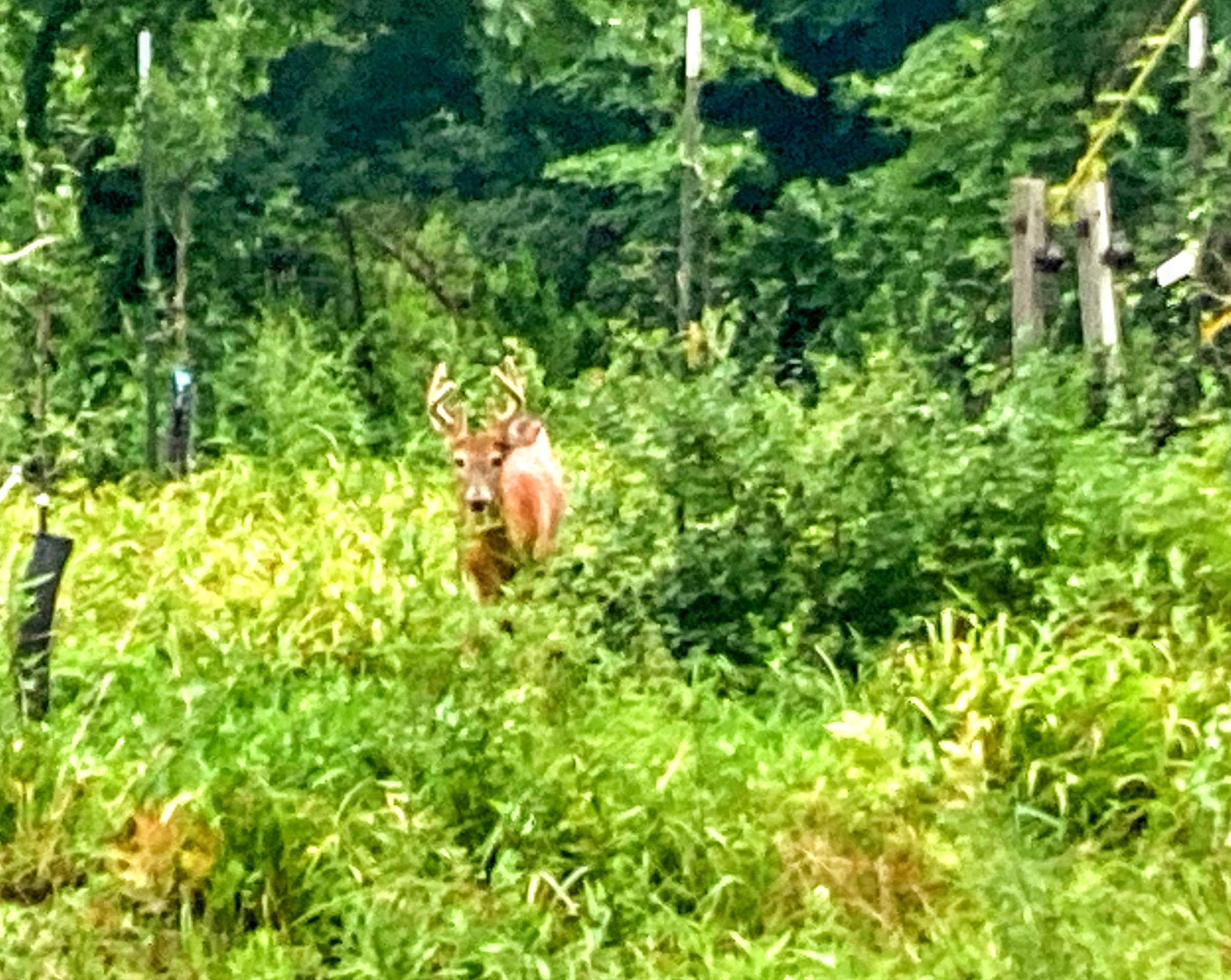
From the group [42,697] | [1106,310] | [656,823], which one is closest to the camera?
[656,823]

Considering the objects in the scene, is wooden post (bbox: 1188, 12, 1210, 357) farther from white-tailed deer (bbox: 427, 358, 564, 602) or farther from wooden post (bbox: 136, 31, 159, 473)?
wooden post (bbox: 136, 31, 159, 473)

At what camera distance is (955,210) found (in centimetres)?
1291

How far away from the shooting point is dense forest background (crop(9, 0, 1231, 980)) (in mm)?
5105

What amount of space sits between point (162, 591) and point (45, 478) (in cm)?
212

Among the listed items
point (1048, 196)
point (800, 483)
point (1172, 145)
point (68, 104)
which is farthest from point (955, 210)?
point (800, 483)

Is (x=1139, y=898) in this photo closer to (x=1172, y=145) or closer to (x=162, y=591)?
(x=162, y=591)

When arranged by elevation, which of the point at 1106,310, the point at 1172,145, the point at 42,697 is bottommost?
the point at 42,697

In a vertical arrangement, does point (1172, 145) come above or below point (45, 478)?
above

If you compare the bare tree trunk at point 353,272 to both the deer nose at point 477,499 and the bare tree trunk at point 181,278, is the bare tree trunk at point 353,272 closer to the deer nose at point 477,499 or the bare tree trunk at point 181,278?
the bare tree trunk at point 181,278

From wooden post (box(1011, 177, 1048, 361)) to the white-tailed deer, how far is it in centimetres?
279

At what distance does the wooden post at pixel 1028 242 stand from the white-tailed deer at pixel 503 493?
9.16 ft

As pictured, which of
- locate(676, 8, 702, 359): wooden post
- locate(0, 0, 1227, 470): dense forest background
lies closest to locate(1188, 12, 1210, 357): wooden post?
locate(0, 0, 1227, 470): dense forest background

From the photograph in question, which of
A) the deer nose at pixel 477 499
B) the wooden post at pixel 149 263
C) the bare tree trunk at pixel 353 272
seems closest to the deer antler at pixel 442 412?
the deer nose at pixel 477 499

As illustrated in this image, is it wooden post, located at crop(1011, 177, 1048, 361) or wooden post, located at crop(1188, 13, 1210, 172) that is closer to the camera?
wooden post, located at crop(1188, 13, 1210, 172)
